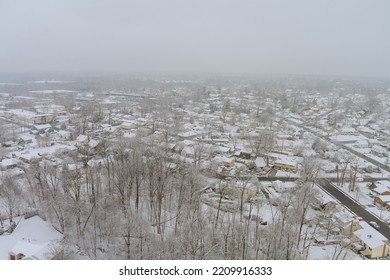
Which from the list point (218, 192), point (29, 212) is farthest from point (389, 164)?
point (29, 212)

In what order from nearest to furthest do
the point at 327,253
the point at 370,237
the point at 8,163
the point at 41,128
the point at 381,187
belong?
1. the point at 327,253
2. the point at 370,237
3. the point at 381,187
4. the point at 8,163
5. the point at 41,128

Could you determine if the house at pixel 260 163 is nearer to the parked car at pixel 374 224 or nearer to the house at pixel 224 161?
the house at pixel 224 161

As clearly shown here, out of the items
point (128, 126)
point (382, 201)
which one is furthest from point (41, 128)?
point (382, 201)

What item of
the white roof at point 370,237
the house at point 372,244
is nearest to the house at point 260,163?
the white roof at point 370,237

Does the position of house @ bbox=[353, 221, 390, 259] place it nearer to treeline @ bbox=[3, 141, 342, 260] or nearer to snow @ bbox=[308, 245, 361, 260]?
snow @ bbox=[308, 245, 361, 260]

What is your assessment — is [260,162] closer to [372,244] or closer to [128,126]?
[372,244]

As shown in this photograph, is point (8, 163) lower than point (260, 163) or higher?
higher
